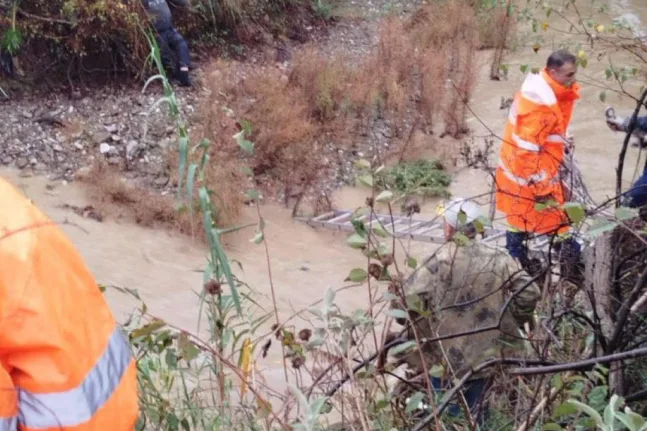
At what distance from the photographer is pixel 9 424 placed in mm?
1387

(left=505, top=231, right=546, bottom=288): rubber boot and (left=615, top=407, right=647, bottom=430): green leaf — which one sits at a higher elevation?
(left=615, top=407, right=647, bottom=430): green leaf

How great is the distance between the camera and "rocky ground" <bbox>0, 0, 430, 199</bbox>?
6.93m

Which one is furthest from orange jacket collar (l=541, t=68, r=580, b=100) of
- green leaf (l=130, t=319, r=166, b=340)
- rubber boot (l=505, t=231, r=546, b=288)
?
green leaf (l=130, t=319, r=166, b=340)

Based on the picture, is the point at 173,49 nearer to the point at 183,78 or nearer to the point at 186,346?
the point at 183,78

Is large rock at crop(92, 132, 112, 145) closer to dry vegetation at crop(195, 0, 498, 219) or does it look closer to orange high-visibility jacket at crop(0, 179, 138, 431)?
dry vegetation at crop(195, 0, 498, 219)

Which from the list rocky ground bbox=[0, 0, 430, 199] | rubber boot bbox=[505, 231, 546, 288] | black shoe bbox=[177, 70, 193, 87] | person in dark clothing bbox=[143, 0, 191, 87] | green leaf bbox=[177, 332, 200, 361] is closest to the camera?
green leaf bbox=[177, 332, 200, 361]

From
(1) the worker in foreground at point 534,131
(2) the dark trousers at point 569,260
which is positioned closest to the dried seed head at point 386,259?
(2) the dark trousers at point 569,260

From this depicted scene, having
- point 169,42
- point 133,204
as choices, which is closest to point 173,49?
point 169,42

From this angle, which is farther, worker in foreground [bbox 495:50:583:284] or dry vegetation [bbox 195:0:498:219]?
dry vegetation [bbox 195:0:498:219]

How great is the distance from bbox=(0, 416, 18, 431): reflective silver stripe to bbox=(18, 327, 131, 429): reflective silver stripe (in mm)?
11

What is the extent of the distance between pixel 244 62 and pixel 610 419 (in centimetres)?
804

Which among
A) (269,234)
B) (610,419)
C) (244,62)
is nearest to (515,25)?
(244,62)

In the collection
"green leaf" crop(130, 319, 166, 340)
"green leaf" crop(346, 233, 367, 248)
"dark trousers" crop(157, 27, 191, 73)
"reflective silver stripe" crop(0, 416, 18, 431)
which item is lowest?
"dark trousers" crop(157, 27, 191, 73)

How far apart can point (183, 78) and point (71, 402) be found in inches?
275
